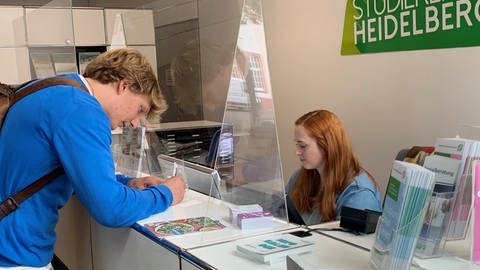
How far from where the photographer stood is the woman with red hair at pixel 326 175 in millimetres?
1993

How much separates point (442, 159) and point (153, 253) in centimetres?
87

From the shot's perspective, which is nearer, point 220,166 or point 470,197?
point 470,197

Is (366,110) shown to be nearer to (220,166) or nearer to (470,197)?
(220,166)

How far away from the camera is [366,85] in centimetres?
342

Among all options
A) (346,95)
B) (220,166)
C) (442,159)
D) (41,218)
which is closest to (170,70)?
(346,95)

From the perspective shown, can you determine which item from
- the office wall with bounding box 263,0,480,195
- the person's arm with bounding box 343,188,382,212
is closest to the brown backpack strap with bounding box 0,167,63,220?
the person's arm with bounding box 343,188,382,212

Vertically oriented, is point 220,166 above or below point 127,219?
above

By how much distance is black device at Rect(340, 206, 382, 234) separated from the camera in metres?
1.53

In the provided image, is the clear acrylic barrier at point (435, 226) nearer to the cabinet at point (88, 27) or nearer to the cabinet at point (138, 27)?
the cabinet at point (138, 27)

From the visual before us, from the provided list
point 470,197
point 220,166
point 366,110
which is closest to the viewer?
point 470,197

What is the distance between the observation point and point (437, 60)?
2.88 m

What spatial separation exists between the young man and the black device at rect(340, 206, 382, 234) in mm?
665

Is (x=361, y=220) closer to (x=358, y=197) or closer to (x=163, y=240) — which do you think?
(x=358, y=197)

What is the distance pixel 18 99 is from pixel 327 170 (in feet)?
4.15
